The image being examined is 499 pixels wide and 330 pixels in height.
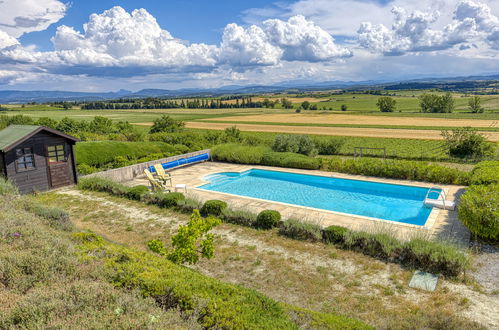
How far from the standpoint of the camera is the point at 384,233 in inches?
323

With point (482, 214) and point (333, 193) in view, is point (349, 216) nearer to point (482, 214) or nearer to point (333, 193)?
point (482, 214)

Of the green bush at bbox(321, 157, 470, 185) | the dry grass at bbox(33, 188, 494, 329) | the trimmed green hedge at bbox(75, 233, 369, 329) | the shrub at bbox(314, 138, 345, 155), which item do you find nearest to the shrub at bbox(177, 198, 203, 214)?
the dry grass at bbox(33, 188, 494, 329)

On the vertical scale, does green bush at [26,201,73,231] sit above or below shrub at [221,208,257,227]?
above

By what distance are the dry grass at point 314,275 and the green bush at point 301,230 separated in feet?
0.87

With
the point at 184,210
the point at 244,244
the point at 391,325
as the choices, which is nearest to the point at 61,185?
the point at 184,210

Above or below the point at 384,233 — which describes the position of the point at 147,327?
above

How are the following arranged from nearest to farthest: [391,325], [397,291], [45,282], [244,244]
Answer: [45,282], [391,325], [397,291], [244,244]

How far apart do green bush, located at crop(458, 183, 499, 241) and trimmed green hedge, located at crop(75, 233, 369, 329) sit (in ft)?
20.1

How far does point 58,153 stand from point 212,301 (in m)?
14.0

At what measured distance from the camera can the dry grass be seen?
5.55 metres

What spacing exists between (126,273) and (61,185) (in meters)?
12.7

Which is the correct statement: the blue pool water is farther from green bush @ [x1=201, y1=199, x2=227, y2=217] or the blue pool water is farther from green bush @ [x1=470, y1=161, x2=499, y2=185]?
green bush @ [x1=201, y1=199, x2=227, y2=217]

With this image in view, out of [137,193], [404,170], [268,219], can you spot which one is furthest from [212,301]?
[404,170]

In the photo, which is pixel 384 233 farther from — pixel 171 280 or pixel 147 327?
pixel 147 327
